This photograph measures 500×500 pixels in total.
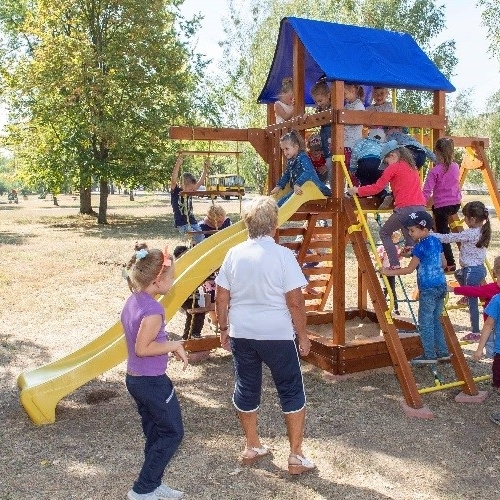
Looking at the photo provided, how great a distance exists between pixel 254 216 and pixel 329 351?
110 inches

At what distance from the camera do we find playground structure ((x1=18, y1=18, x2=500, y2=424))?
5215 millimetres

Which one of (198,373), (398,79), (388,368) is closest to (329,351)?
(388,368)

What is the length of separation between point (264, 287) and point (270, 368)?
55cm

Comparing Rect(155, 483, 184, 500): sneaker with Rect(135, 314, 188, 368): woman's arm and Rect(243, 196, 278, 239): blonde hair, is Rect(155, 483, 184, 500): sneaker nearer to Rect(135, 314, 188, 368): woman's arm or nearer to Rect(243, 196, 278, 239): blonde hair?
Rect(135, 314, 188, 368): woman's arm

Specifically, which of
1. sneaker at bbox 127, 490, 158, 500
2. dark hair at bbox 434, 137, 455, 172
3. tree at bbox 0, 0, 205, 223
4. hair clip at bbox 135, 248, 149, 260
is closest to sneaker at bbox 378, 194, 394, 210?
dark hair at bbox 434, 137, 455, 172

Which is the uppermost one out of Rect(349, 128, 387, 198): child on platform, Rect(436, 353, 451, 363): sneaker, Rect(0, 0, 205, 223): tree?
Rect(0, 0, 205, 223): tree

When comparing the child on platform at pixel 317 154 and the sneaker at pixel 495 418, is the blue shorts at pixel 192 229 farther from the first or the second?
the sneaker at pixel 495 418

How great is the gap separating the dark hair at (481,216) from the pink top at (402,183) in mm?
904

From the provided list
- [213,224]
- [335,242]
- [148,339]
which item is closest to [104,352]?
[148,339]

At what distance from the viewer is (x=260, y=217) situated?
147 inches

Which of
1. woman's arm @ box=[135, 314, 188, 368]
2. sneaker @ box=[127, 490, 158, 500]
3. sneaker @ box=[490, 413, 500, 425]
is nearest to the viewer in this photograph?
woman's arm @ box=[135, 314, 188, 368]

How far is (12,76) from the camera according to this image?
27.9 m

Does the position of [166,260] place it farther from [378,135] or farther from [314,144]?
[314,144]

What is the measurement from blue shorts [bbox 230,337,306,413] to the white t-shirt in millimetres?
66
